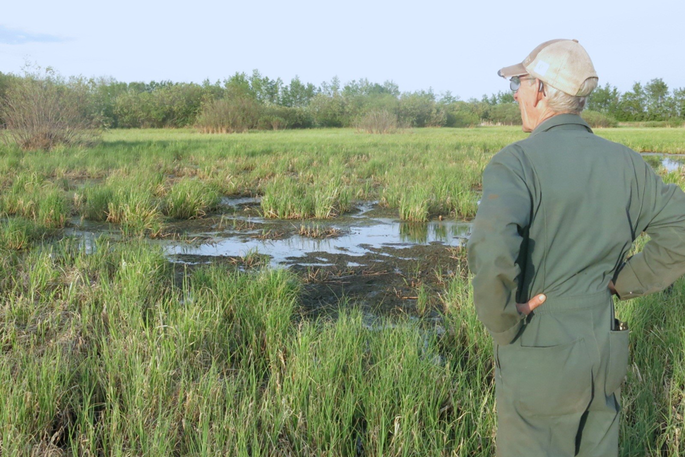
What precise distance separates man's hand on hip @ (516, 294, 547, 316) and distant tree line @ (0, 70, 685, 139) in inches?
689

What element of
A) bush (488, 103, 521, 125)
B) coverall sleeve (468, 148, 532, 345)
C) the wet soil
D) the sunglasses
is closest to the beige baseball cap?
the sunglasses

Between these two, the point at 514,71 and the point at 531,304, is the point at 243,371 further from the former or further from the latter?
the point at 514,71

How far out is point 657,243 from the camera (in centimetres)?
209

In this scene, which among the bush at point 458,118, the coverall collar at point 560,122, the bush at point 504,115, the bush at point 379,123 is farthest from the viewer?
the bush at point 504,115

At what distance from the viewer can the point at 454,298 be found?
438 centimetres

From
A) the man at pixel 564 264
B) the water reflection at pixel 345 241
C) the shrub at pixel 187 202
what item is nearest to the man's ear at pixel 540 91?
the man at pixel 564 264

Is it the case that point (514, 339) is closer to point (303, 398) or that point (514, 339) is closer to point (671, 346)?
point (303, 398)

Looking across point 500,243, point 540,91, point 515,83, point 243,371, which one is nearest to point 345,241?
point 243,371

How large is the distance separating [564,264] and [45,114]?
17191 mm

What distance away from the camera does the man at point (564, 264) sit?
6.02ft

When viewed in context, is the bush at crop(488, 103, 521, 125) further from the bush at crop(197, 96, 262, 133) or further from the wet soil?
the wet soil

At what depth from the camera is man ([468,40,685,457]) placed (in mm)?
1836

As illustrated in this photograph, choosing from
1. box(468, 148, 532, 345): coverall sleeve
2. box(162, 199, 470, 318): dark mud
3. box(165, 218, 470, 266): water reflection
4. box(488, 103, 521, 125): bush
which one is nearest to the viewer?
box(468, 148, 532, 345): coverall sleeve

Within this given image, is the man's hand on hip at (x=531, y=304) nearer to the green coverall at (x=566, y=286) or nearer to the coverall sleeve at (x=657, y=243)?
the green coverall at (x=566, y=286)
